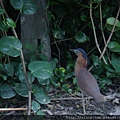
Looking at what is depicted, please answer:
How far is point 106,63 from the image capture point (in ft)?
13.7

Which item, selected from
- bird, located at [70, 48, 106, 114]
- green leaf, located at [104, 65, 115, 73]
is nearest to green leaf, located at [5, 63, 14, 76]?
bird, located at [70, 48, 106, 114]

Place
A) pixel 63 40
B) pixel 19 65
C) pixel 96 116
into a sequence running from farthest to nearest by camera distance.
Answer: pixel 63 40, pixel 19 65, pixel 96 116

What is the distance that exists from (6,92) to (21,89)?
0.16m

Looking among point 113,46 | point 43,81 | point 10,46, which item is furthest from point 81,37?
point 10,46

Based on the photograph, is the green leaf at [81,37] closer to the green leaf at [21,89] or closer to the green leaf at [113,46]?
the green leaf at [113,46]

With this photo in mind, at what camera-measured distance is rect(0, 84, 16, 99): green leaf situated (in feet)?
11.2

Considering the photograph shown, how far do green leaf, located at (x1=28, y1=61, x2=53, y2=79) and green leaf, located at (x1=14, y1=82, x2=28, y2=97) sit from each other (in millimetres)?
339

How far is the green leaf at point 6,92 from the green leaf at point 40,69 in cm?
45

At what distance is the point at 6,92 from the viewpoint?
345 centimetres

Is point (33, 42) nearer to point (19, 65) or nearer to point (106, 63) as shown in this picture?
point (19, 65)

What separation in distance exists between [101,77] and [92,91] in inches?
43.0

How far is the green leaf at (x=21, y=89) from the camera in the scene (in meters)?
3.39

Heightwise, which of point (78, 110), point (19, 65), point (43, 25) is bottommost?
point (78, 110)

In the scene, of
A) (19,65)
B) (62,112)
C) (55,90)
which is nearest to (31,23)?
(19,65)
